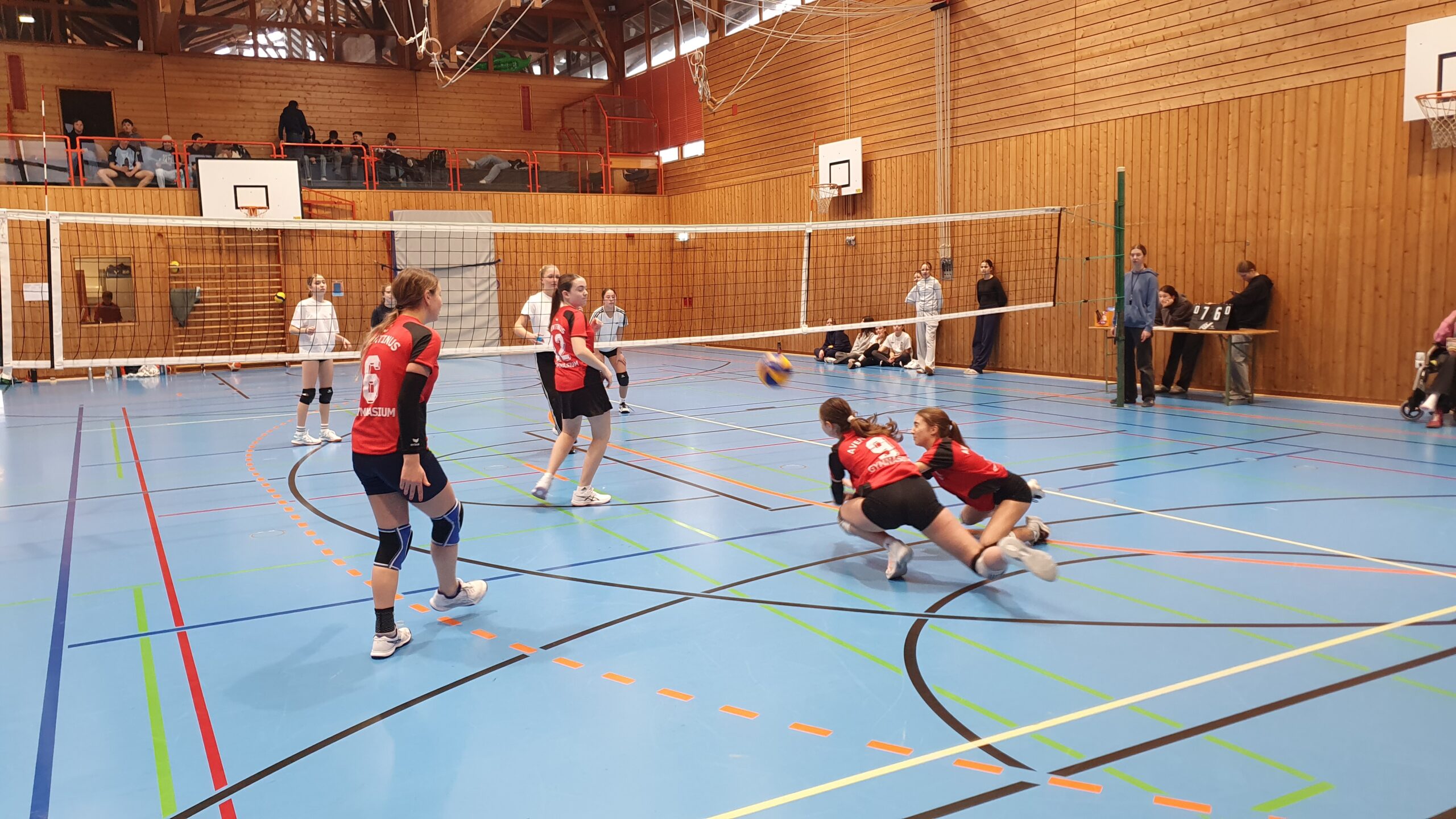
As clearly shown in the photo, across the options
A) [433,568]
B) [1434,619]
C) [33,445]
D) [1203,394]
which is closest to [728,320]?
[1203,394]

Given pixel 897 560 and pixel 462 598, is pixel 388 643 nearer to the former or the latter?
pixel 462 598

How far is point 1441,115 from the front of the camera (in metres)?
10.3

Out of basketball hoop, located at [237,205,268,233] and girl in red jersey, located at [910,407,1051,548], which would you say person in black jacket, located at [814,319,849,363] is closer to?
basketball hoop, located at [237,205,268,233]

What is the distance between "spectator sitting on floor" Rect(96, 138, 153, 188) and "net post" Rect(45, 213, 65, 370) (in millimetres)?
15379

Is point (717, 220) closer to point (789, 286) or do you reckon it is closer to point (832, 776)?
point (789, 286)

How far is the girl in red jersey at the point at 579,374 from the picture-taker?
22.3ft

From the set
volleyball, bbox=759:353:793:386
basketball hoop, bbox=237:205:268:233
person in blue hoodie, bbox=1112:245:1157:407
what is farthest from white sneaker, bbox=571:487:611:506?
basketball hoop, bbox=237:205:268:233

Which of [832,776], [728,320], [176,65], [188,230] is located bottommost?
[832,776]

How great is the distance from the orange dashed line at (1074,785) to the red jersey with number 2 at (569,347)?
15.0 feet

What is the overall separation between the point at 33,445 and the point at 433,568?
26.2 feet

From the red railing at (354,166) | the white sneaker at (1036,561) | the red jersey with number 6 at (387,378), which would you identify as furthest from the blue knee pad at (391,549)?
the red railing at (354,166)

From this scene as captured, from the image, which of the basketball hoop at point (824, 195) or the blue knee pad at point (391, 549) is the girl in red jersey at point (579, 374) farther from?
the basketball hoop at point (824, 195)

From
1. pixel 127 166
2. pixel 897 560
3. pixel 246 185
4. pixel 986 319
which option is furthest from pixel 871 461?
pixel 127 166

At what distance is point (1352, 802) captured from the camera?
293cm
